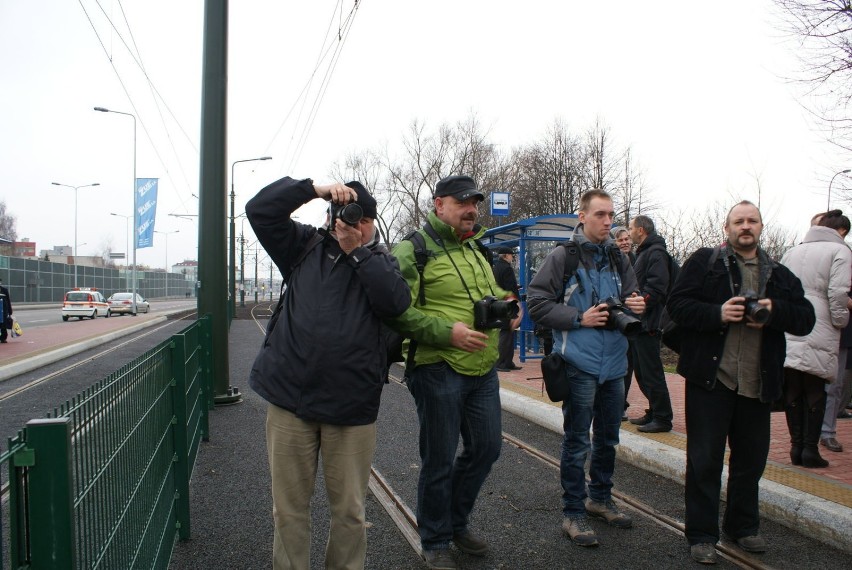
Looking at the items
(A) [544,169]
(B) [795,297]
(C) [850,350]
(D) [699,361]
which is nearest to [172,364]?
(D) [699,361]

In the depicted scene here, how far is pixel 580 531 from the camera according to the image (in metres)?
3.82

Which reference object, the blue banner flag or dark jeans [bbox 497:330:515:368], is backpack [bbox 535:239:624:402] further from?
the blue banner flag

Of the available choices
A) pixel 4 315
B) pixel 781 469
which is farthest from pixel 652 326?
pixel 4 315

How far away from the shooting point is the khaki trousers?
9.22 ft

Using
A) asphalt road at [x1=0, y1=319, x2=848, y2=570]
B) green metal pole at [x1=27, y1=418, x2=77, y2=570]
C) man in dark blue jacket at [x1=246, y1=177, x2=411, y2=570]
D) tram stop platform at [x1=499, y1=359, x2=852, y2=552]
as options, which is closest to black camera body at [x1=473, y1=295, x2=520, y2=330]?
man in dark blue jacket at [x1=246, y1=177, x2=411, y2=570]

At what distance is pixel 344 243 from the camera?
110 inches

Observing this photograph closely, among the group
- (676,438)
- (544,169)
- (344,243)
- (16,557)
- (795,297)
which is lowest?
(676,438)

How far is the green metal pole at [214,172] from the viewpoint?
7758 mm

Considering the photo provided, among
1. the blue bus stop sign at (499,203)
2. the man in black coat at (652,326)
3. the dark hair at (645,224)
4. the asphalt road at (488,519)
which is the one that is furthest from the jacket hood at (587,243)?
the blue bus stop sign at (499,203)

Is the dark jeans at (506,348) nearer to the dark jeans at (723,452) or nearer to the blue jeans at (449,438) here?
the dark jeans at (723,452)

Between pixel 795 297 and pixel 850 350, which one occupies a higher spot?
pixel 795 297

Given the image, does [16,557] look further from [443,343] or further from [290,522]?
[443,343]

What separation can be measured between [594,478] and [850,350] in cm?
323

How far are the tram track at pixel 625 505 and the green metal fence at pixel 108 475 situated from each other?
1299 millimetres
